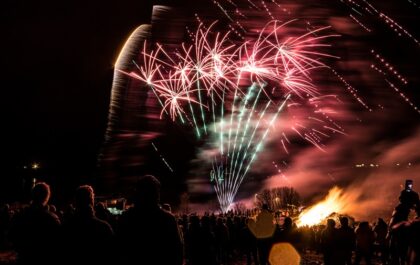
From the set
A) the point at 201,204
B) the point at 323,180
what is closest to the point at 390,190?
the point at 323,180

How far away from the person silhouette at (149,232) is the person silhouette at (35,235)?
2.97ft

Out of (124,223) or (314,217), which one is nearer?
(124,223)

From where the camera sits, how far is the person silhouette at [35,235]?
15.0 ft

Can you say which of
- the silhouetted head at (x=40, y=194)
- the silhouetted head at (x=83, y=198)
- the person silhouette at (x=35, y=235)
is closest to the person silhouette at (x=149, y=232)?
the silhouetted head at (x=83, y=198)

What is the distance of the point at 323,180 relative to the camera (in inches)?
2218

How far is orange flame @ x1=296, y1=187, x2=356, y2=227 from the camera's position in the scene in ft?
94.4

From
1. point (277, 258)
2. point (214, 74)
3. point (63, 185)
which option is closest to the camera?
point (277, 258)

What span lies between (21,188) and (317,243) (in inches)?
1443

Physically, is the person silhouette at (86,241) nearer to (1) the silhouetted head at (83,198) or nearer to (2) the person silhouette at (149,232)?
(1) the silhouetted head at (83,198)

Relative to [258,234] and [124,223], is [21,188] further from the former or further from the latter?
[124,223]

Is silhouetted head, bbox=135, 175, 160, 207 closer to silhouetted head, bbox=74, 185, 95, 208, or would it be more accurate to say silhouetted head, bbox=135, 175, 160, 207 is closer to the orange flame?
silhouetted head, bbox=74, 185, 95, 208

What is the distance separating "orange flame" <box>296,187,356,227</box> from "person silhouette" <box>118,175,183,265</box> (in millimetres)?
23017

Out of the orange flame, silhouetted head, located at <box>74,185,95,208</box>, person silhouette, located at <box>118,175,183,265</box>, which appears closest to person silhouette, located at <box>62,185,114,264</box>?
silhouetted head, located at <box>74,185,95,208</box>

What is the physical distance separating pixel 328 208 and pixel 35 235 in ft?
102
